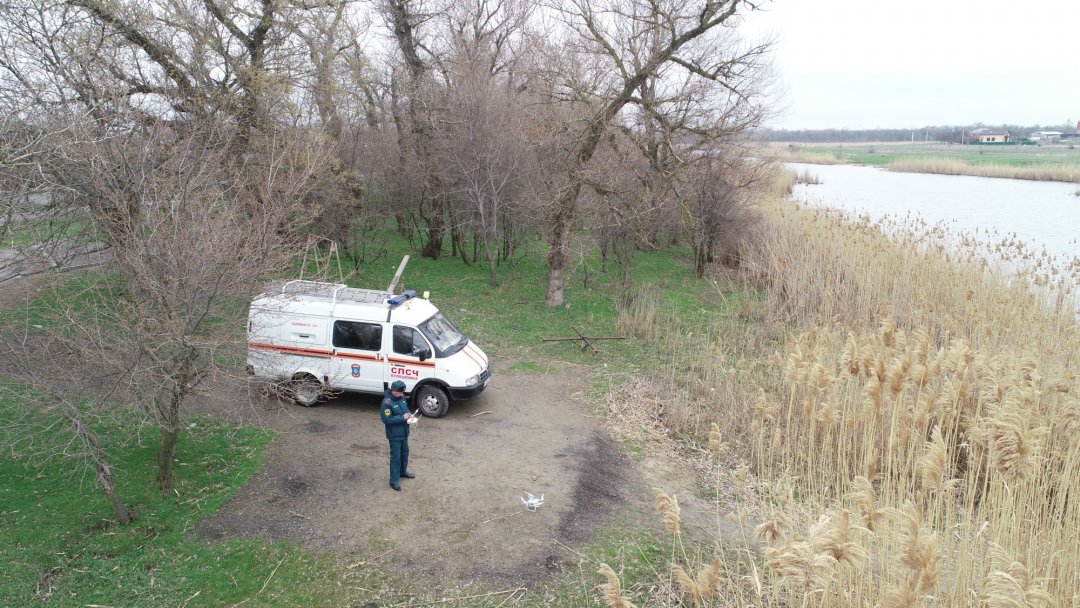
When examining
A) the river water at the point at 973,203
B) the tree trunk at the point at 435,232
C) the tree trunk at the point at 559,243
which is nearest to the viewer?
the tree trunk at the point at 559,243

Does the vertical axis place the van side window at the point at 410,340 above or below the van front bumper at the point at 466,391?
above

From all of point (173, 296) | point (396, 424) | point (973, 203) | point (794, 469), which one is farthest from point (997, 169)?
point (173, 296)

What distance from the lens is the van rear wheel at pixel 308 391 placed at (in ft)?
37.5

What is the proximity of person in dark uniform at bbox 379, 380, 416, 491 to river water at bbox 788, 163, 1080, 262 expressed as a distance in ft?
65.0

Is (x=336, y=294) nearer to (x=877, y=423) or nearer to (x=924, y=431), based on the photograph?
(x=877, y=423)

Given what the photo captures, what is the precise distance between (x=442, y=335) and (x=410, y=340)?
69cm

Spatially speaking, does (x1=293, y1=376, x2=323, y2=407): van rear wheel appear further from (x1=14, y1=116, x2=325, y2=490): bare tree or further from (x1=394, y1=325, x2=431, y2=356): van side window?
(x1=14, y1=116, x2=325, y2=490): bare tree

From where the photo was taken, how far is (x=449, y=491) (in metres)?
9.14

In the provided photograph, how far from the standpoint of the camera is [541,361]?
15047 mm

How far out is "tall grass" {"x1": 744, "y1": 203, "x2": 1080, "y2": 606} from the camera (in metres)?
4.95

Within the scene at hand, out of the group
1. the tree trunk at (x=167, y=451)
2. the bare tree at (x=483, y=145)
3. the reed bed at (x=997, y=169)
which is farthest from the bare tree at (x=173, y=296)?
the reed bed at (x=997, y=169)

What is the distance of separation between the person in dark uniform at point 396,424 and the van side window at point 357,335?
9.17 feet

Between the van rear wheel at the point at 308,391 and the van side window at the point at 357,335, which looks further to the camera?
the van side window at the point at 357,335

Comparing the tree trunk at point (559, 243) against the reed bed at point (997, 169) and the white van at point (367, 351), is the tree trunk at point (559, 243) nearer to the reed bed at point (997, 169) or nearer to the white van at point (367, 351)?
the white van at point (367, 351)
